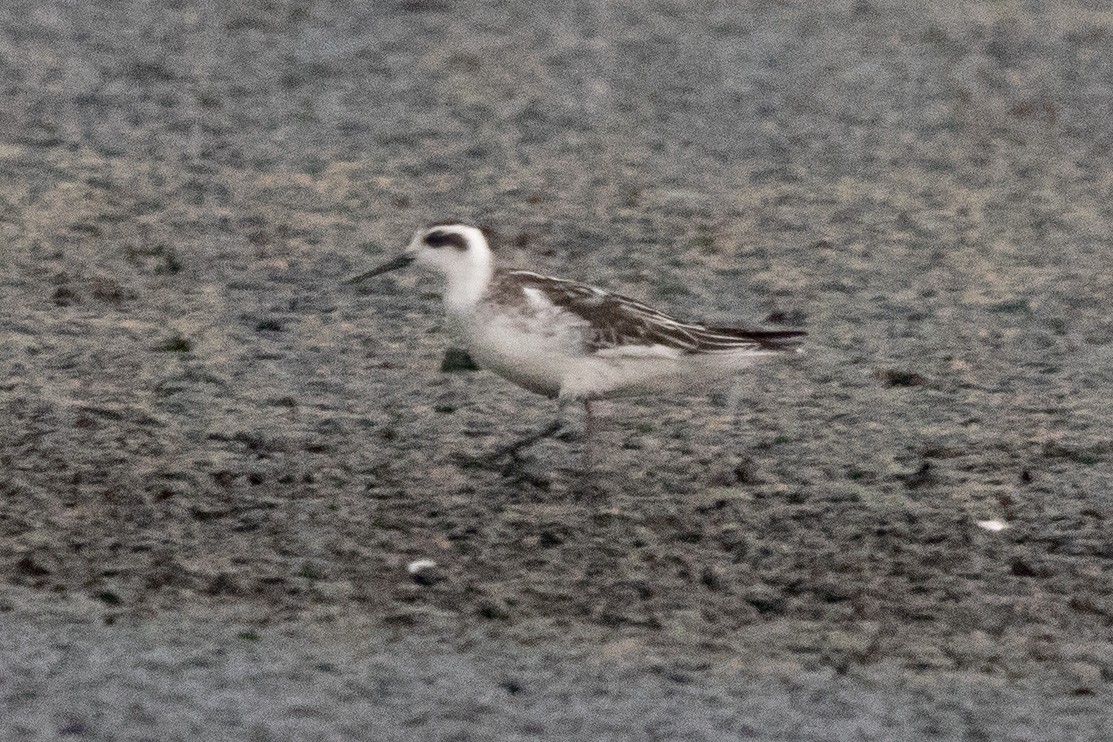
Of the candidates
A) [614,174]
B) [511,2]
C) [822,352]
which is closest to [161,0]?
→ [511,2]

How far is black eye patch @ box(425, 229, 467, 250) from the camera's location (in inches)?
322

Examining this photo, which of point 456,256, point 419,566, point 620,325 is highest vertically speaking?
point 456,256

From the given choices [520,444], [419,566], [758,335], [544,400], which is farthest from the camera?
[544,400]

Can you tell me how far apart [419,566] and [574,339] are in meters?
1.20

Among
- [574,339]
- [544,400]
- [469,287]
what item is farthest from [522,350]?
[544,400]

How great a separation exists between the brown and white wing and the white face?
0.55ft

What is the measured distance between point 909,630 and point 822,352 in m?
2.87

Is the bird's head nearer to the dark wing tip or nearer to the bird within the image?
→ the bird

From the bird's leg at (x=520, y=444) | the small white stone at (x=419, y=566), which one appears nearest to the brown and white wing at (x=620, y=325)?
the bird's leg at (x=520, y=444)

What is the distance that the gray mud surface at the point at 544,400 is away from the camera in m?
6.30

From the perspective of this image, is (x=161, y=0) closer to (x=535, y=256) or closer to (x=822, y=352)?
(x=535, y=256)

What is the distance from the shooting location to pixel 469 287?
313 inches

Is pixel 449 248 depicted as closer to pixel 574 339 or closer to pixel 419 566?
pixel 574 339

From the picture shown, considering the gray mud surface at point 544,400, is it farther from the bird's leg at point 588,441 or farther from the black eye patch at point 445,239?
the black eye patch at point 445,239
